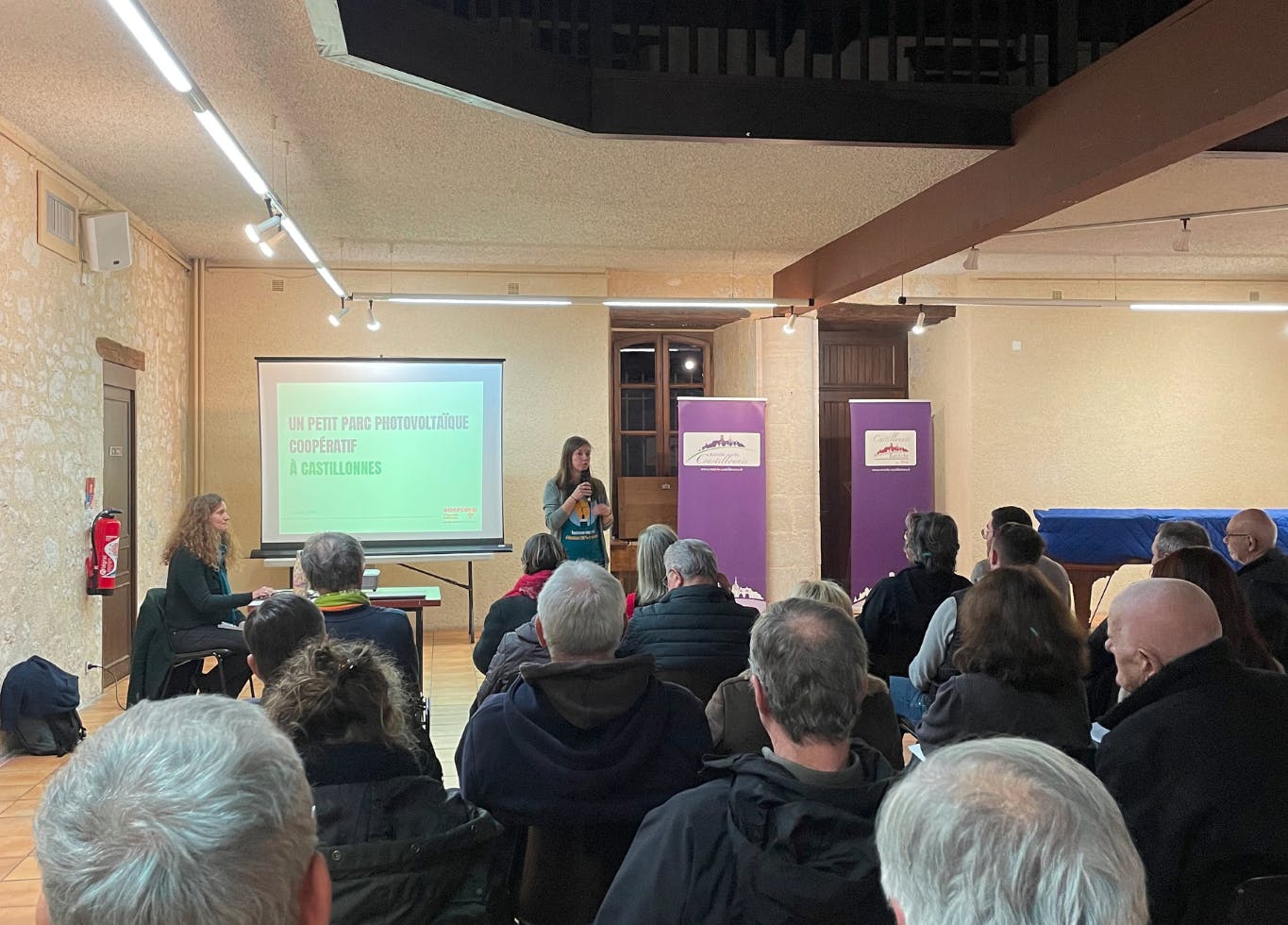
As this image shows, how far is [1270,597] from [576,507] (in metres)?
4.17

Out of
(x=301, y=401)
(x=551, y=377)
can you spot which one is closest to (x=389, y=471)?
(x=301, y=401)

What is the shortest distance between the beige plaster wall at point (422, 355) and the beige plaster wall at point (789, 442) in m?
1.46

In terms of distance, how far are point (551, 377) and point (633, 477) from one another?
1.47 m

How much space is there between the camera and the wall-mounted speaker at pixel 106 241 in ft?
19.9

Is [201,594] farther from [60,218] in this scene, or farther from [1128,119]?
[1128,119]

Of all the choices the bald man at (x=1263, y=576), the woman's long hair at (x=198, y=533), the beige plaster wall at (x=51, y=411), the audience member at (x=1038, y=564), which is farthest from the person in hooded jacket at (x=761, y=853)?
the beige plaster wall at (x=51, y=411)

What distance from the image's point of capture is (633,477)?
10.1 meters

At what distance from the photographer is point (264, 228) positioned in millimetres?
5051

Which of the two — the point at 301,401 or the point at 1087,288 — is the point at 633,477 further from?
the point at 1087,288

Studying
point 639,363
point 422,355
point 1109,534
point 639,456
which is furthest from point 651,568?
point 639,363

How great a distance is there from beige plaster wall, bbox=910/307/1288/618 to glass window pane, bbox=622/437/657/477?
2.91 m

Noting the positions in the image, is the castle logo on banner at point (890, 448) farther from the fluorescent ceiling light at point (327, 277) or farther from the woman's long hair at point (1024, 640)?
the woman's long hair at point (1024, 640)

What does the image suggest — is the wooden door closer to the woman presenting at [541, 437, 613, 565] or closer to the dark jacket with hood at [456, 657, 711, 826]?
the woman presenting at [541, 437, 613, 565]

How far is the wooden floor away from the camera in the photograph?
3.50m
